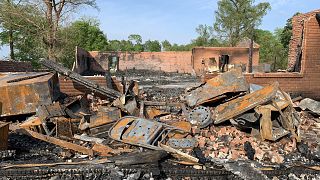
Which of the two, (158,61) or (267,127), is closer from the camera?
(267,127)

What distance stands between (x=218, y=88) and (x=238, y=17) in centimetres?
3641

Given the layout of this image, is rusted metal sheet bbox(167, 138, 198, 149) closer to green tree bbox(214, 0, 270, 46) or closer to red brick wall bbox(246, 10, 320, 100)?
red brick wall bbox(246, 10, 320, 100)

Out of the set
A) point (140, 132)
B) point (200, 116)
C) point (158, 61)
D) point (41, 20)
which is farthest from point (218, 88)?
point (158, 61)

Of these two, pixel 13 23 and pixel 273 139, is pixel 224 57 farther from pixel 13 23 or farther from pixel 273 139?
pixel 273 139

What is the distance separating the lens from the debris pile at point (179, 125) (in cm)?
646

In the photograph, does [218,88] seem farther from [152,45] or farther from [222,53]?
[152,45]

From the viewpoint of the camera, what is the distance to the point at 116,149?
21.2ft

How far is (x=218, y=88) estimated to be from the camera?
8703mm

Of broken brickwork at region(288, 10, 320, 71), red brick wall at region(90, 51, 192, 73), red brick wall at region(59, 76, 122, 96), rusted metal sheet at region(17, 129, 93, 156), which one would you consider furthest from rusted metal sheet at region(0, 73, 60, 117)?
red brick wall at region(90, 51, 192, 73)

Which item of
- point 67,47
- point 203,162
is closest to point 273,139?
point 203,162

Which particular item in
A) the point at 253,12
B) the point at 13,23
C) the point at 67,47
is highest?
the point at 253,12

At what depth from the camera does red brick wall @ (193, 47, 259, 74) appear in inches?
1236

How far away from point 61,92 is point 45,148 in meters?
3.55

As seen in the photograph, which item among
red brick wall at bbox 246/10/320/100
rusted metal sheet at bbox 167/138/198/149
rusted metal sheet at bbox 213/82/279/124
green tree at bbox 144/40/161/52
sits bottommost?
rusted metal sheet at bbox 167/138/198/149
